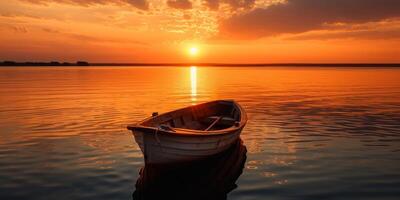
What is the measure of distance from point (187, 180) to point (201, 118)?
8081 mm

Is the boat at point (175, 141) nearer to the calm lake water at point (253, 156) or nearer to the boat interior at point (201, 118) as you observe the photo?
the boat interior at point (201, 118)

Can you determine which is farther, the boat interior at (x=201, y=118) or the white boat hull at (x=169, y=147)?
the boat interior at (x=201, y=118)

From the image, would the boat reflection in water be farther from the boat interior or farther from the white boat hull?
the boat interior

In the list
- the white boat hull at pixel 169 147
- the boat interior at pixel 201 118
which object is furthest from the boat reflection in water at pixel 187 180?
the boat interior at pixel 201 118

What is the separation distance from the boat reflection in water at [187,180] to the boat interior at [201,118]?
2210 millimetres

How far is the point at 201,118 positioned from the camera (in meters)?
21.2

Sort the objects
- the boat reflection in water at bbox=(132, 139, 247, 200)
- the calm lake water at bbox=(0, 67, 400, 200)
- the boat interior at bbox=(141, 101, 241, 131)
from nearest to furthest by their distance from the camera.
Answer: the boat reflection in water at bbox=(132, 139, 247, 200), the calm lake water at bbox=(0, 67, 400, 200), the boat interior at bbox=(141, 101, 241, 131)

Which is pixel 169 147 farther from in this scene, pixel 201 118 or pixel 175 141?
pixel 201 118

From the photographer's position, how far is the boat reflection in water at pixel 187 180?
1197cm

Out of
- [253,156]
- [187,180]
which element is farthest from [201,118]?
[187,180]

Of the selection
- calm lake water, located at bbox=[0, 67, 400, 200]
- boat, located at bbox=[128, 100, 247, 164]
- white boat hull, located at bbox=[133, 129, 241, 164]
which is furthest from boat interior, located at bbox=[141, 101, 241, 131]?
white boat hull, located at bbox=[133, 129, 241, 164]

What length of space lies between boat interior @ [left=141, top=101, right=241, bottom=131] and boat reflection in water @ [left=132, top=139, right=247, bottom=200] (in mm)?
2210

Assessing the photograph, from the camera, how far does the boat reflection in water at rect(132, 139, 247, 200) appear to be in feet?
39.3

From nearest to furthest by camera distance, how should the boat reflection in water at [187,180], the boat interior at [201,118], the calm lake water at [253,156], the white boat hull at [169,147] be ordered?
1. the boat reflection in water at [187,180]
2. the white boat hull at [169,147]
3. the calm lake water at [253,156]
4. the boat interior at [201,118]
